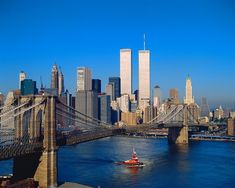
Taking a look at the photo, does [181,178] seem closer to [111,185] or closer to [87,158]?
[111,185]

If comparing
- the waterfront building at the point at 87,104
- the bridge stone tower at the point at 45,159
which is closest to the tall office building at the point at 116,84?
the waterfront building at the point at 87,104

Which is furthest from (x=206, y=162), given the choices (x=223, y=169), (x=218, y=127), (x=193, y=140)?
(x=218, y=127)

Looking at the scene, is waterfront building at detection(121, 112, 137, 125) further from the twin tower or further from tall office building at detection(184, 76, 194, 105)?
the twin tower

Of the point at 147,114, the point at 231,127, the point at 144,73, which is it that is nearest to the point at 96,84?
the point at 147,114

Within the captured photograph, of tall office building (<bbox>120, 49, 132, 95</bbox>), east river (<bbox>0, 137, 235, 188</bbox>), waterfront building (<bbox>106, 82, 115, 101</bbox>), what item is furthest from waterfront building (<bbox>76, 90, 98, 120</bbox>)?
east river (<bbox>0, 137, 235, 188</bbox>)

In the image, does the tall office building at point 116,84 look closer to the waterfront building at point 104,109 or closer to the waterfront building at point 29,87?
the waterfront building at point 104,109

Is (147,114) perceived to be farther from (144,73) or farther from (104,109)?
(144,73)
